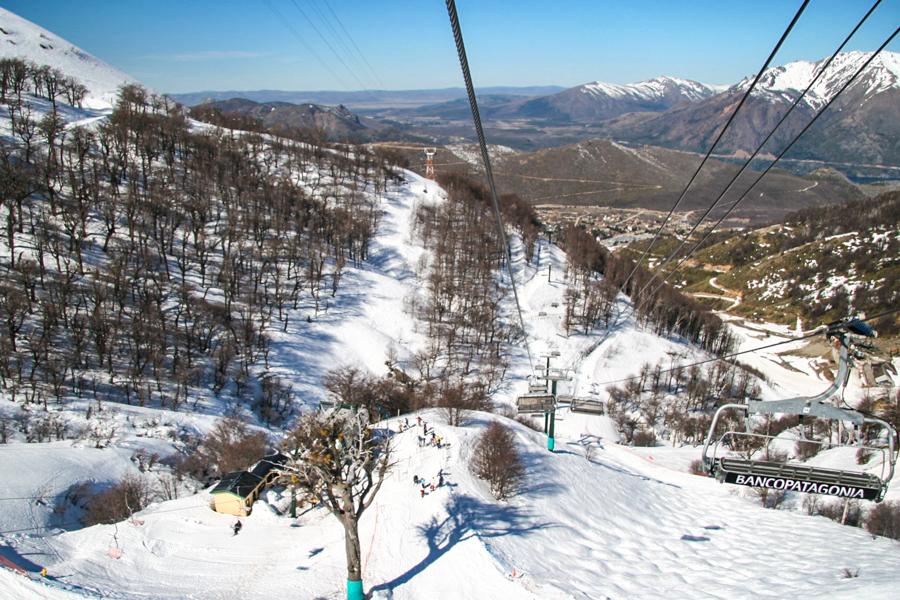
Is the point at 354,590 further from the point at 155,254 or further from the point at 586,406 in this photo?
the point at 155,254

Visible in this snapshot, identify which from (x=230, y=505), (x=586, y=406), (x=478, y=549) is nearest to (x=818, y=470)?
(x=478, y=549)

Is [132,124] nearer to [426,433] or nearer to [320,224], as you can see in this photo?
[320,224]

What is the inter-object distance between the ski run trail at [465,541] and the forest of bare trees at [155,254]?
520 inches

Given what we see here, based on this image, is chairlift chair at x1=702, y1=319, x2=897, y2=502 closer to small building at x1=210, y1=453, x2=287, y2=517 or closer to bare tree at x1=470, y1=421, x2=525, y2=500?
bare tree at x1=470, y1=421, x2=525, y2=500

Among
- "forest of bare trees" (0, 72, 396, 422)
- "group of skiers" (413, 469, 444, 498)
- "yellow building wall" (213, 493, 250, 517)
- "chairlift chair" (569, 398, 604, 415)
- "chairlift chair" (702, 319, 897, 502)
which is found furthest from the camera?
"forest of bare trees" (0, 72, 396, 422)

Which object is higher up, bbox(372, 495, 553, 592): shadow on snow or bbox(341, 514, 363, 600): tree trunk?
bbox(341, 514, 363, 600): tree trunk

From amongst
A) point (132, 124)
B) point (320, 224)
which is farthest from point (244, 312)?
point (132, 124)

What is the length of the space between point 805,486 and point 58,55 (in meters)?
144

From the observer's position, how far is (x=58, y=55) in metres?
113

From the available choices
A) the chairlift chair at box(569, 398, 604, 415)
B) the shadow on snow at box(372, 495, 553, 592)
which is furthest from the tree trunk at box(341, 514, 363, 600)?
the chairlift chair at box(569, 398, 604, 415)

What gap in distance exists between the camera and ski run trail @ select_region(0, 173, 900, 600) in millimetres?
15258

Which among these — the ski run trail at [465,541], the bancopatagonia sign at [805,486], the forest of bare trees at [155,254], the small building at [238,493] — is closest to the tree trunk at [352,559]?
the ski run trail at [465,541]

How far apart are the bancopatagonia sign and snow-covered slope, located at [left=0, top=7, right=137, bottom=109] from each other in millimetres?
112288

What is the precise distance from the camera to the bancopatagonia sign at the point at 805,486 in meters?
10.9
